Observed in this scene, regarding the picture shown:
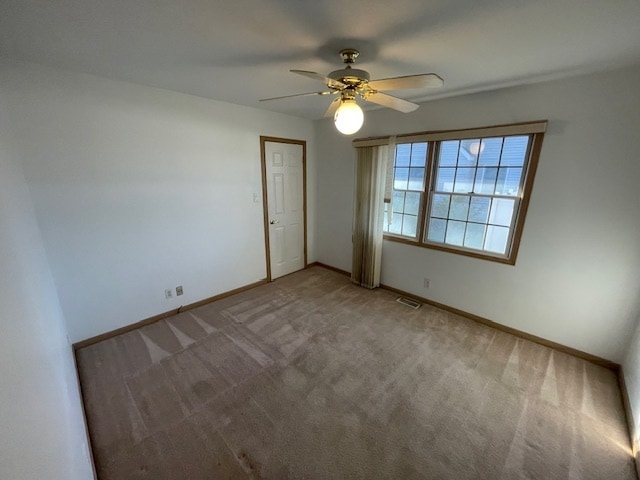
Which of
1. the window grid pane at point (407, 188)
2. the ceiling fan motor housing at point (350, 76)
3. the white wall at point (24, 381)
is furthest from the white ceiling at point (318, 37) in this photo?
the window grid pane at point (407, 188)

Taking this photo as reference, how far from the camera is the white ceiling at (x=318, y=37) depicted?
124cm

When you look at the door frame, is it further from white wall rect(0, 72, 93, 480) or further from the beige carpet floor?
white wall rect(0, 72, 93, 480)

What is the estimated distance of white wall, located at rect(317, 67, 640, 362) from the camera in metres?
2.02

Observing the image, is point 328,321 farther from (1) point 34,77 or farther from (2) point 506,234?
(1) point 34,77

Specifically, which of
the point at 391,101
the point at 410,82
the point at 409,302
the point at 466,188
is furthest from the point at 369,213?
the point at 410,82

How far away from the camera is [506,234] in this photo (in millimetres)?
2662

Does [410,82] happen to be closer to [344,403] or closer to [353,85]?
[353,85]

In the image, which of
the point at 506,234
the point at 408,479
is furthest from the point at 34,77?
the point at 506,234

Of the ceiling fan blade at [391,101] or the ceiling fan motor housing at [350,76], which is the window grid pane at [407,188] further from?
the ceiling fan motor housing at [350,76]

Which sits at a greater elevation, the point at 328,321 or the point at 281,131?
the point at 281,131

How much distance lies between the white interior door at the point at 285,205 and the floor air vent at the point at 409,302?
1760 millimetres

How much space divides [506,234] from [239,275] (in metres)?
3.20

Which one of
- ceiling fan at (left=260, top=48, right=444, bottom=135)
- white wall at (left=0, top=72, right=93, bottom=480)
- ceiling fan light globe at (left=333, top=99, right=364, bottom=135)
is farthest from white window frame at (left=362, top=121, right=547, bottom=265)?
white wall at (left=0, top=72, right=93, bottom=480)

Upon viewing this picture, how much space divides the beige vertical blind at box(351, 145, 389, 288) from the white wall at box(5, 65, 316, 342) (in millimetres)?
1373
